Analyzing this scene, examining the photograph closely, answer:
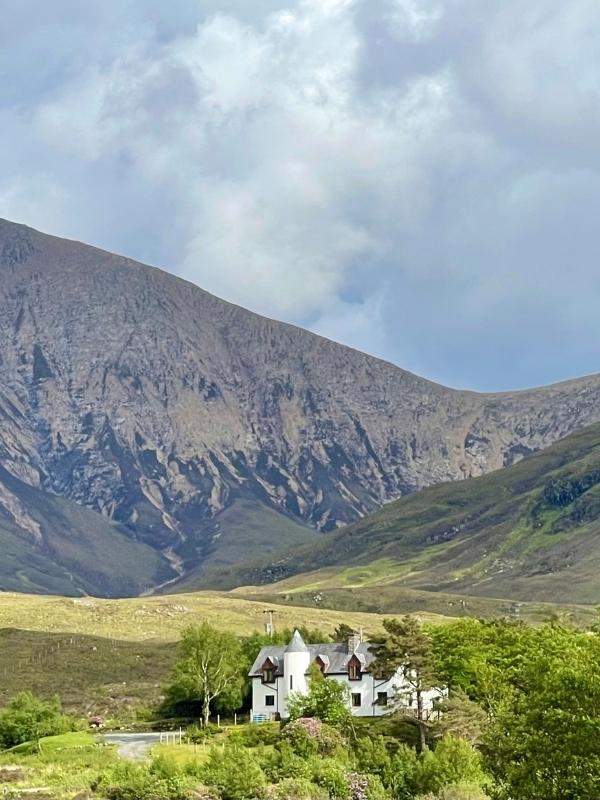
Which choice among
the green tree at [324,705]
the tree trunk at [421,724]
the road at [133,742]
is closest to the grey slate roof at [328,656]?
the green tree at [324,705]

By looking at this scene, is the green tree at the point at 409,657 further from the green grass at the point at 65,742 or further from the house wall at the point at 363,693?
the green grass at the point at 65,742

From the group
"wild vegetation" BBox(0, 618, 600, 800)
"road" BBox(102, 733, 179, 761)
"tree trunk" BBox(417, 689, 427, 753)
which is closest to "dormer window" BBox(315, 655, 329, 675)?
"wild vegetation" BBox(0, 618, 600, 800)

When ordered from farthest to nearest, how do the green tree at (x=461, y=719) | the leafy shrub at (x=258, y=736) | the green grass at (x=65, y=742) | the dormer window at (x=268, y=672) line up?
the dormer window at (x=268, y=672) < the green grass at (x=65, y=742) < the leafy shrub at (x=258, y=736) < the green tree at (x=461, y=719)

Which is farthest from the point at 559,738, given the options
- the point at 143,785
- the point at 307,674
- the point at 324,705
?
the point at 307,674

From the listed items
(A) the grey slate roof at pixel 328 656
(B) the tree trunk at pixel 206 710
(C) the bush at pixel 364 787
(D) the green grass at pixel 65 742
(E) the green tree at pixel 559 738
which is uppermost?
(A) the grey slate roof at pixel 328 656

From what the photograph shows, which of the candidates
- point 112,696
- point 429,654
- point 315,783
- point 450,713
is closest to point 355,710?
point 429,654

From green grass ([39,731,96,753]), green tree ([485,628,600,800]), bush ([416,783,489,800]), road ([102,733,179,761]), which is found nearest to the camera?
green tree ([485,628,600,800])

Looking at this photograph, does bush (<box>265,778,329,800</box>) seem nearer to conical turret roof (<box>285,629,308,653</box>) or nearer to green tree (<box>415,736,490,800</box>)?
green tree (<box>415,736,490,800</box>)

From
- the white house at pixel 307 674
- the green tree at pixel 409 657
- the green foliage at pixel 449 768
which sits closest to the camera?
the green foliage at pixel 449 768

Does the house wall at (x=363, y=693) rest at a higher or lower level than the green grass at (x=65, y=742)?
higher

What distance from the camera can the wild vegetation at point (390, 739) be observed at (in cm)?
5406

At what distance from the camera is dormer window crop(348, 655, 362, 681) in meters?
122

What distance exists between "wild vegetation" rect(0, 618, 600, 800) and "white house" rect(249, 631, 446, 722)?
2.88m

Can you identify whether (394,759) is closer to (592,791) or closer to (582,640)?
(582,640)
